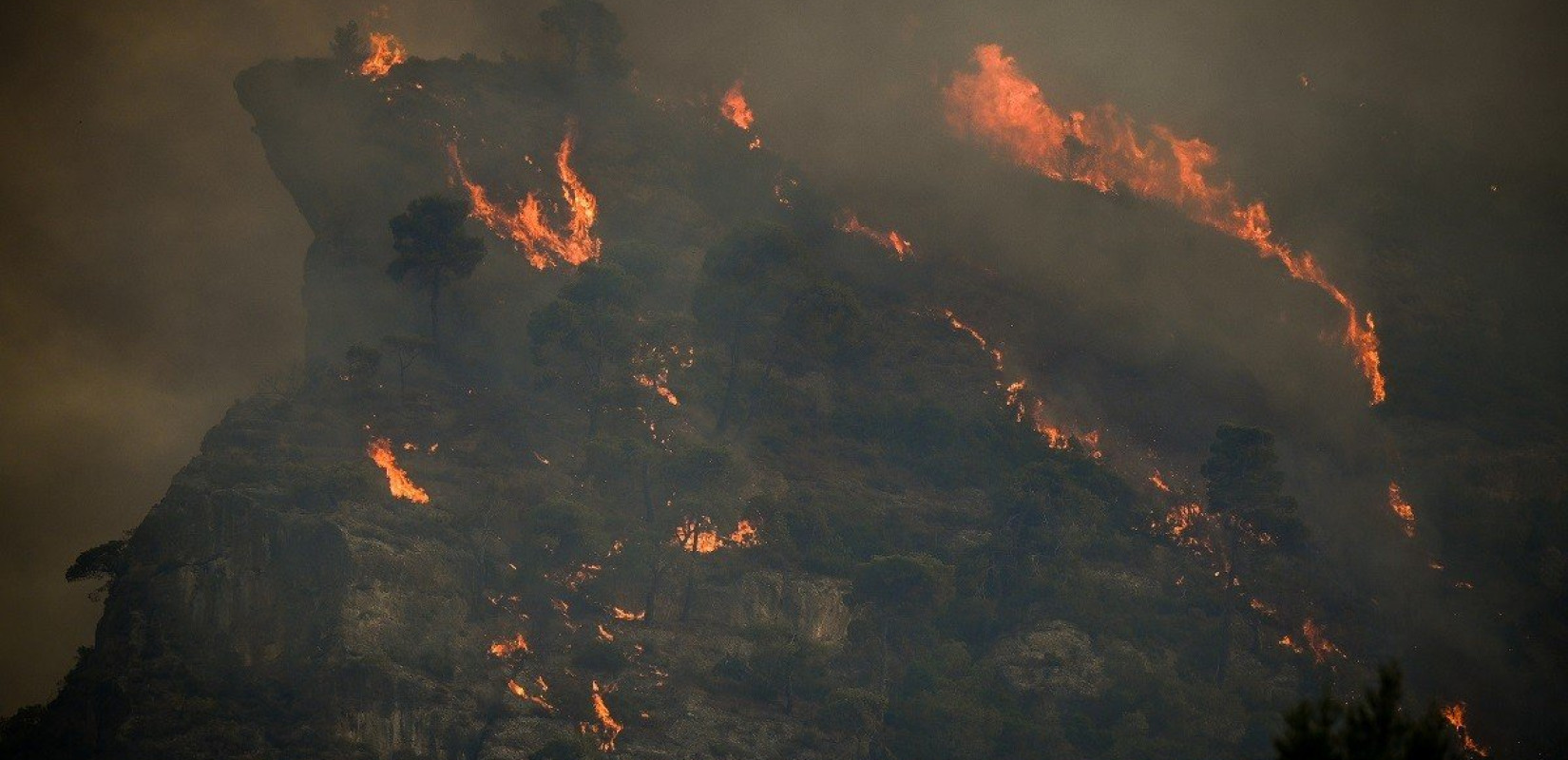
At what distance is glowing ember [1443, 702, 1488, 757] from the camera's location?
104m

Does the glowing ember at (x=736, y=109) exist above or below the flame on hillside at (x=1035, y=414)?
above

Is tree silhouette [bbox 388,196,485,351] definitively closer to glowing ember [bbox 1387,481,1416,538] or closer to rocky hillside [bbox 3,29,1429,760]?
rocky hillside [bbox 3,29,1429,760]

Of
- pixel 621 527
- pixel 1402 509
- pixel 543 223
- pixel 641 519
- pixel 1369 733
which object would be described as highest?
pixel 543 223

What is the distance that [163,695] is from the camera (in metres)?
80.8

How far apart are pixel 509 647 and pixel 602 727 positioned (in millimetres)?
10727

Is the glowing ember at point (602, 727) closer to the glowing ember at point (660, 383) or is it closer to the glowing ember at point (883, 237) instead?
the glowing ember at point (660, 383)

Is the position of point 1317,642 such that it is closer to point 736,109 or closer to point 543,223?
point 543,223

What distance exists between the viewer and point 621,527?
10375 centimetres

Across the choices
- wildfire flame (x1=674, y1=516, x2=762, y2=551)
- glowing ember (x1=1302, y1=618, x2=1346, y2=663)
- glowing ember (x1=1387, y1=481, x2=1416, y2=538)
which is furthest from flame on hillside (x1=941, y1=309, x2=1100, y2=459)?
wildfire flame (x1=674, y1=516, x2=762, y2=551)

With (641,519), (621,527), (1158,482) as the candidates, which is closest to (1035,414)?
(1158,482)

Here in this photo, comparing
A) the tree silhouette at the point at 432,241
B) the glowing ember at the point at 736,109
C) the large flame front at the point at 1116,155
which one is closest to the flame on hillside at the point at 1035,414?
the large flame front at the point at 1116,155

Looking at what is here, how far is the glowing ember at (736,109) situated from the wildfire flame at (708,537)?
2463 inches

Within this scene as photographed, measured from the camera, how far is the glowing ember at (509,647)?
91.4 metres

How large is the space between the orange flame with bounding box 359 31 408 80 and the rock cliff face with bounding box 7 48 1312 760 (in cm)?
296
